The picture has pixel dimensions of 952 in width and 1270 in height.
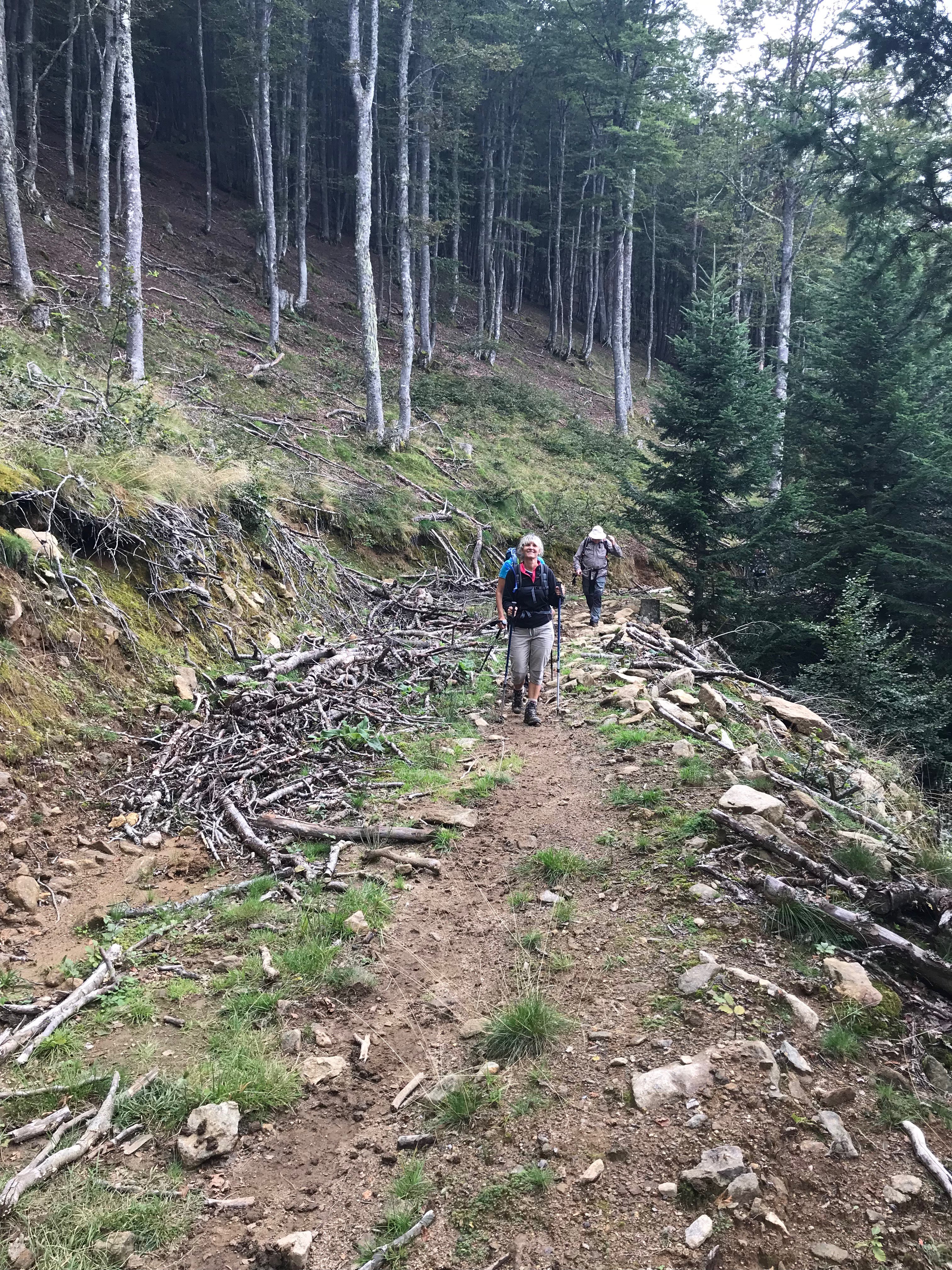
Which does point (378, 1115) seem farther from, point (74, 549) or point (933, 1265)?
point (74, 549)

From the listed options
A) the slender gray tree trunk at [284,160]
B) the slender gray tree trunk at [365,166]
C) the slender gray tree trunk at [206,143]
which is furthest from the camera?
the slender gray tree trunk at [206,143]

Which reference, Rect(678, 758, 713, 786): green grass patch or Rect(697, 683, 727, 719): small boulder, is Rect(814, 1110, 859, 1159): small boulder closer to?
Rect(678, 758, 713, 786): green grass patch

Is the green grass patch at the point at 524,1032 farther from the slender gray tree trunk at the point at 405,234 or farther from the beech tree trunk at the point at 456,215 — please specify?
the beech tree trunk at the point at 456,215

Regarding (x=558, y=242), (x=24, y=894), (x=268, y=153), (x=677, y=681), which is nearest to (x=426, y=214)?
(x=268, y=153)

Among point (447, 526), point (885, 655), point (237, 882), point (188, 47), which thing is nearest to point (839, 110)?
point (885, 655)

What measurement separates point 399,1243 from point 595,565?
422 inches

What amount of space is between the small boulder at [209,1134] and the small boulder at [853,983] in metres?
2.85

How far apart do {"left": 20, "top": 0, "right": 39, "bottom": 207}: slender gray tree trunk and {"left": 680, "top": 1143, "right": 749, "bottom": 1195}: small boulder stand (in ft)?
90.3

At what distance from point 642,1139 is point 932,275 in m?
10.1

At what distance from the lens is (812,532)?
14.2 meters

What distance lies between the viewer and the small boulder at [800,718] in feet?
25.5

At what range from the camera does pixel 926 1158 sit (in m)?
2.61

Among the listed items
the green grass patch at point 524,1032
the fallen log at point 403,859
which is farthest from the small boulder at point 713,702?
the green grass patch at point 524,1032

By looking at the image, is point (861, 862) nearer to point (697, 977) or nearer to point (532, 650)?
point (697, 977)
